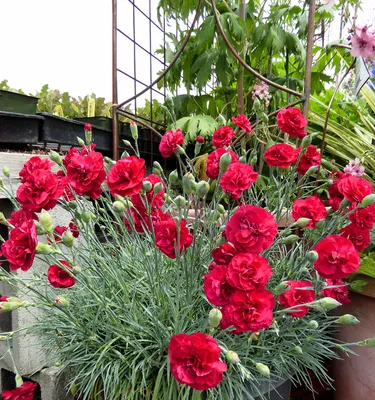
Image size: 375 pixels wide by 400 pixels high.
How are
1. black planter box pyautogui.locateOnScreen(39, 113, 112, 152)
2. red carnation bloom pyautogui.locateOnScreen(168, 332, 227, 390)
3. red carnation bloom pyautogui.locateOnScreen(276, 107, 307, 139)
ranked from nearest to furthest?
red carnation bloom pyautogui.locateOnScreen(168, 332, 227, 390), red carnation bloom pyautogui.locateOnScreen(276, 107, 307, 139), black planter box pyautogui.locateOnScreen(39, 113, 112, 152)

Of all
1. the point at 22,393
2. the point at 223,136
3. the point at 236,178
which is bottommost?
the point at 22,393

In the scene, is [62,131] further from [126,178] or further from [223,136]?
[126,178]

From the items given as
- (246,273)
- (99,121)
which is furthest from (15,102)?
(246,273)

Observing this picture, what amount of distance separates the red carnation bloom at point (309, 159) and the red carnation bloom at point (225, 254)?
0.39 m

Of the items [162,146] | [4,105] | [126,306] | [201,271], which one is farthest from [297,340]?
[4,105]

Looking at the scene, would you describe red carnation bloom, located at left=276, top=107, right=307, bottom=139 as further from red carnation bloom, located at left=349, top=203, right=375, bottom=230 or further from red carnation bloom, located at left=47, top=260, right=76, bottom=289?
red carnation bloom, located at left=47, top=260, right=76, bottom=289

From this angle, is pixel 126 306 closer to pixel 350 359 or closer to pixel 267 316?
pixel 267 316

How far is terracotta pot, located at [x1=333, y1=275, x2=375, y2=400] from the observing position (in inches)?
30.9

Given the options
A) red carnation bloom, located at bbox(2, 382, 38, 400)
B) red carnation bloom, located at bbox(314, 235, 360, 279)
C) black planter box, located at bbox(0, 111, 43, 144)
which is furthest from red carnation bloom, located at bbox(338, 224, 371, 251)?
black planter box, located at bbox(0, 111, 43, 144)

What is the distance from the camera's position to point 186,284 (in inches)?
24.4

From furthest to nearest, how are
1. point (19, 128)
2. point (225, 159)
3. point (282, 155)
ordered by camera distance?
1. point (19, 128)
2. point (282, 155)
3. point (225, 159)

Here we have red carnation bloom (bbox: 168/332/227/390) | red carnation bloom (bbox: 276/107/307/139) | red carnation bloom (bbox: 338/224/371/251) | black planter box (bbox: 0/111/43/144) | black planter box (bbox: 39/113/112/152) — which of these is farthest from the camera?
black planter box (bbox: 39/113/112/152)

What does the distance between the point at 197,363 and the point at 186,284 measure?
223 mm

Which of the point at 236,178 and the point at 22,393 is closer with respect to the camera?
the point at 236,178
